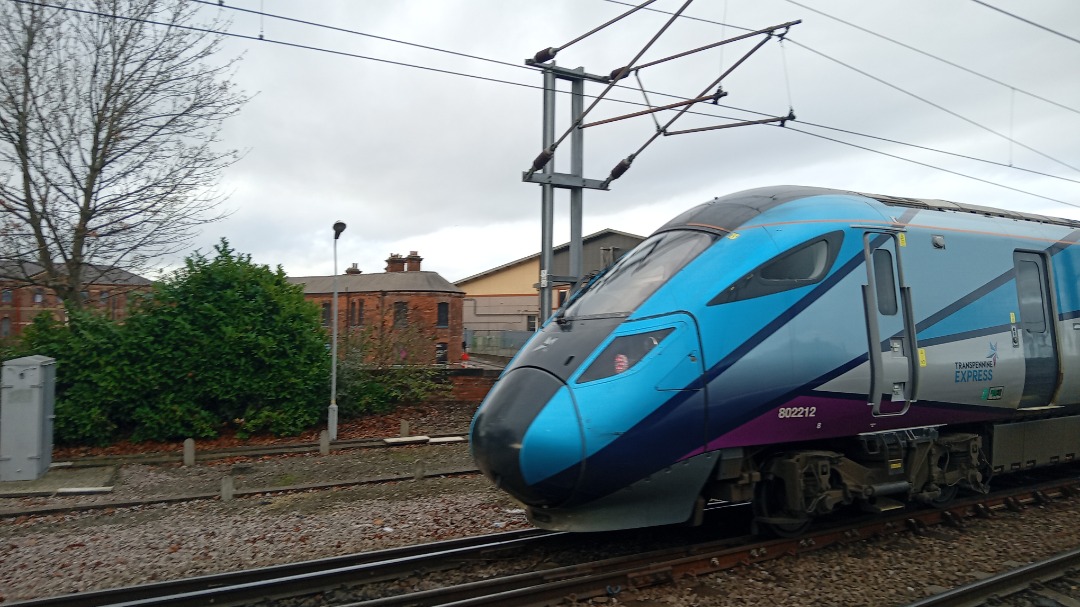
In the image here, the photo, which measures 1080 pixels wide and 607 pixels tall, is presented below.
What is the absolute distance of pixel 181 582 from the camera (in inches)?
249

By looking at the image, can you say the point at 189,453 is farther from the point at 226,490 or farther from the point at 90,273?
the point at 90,273

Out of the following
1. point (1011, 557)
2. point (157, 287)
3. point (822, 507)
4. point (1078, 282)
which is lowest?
point (1011, 557)

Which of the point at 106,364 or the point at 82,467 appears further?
the point at 106,364

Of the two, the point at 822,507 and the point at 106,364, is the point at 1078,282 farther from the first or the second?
the point at 106,364

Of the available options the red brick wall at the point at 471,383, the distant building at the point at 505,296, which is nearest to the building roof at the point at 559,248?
the distant building at the point at 505,296

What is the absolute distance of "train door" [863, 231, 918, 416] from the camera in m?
7.20

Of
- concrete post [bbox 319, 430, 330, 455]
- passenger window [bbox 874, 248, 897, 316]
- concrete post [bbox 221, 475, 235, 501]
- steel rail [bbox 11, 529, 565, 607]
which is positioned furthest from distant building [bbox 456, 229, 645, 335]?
steel rail [bbox 11, 529, 565, 607]

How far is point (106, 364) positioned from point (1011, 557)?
15.7 m

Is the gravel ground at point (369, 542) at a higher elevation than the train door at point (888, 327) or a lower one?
lower

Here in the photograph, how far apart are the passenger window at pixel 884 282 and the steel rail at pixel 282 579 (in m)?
4.18

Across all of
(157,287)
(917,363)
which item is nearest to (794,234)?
(917,363)

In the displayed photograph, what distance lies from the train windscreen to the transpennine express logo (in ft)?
10.5

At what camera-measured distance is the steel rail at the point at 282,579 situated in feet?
19.5

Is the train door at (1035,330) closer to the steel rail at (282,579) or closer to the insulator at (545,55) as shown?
the steel rail at (282,579)
